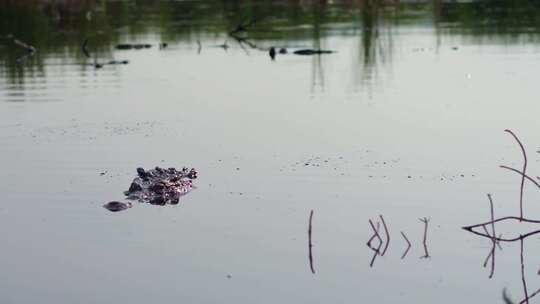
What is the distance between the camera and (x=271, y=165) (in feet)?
43.4

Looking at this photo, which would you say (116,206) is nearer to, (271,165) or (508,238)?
(271,165)

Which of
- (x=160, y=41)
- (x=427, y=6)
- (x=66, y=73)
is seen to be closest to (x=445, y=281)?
(x=66, y=73)

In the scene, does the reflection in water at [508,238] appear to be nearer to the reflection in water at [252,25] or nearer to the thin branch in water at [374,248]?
the thin branch in water at [374,248]

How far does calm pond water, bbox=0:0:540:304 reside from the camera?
923cm

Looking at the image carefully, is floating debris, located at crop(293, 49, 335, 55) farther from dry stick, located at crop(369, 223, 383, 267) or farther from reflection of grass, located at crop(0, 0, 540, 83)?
dry stick, located at crop(369, 223, 383, 267)

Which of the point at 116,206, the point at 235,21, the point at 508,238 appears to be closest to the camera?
the point at 508,238

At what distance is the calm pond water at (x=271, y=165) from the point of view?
30.3 ft

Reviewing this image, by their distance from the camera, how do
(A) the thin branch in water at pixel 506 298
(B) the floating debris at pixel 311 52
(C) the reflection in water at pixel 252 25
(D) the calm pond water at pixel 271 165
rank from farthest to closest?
1. (C) the reflection in water at pixel 252 25
2. (B) the floating debris at pixel 311 52
3. (D) the calm pond water at pixel 271 165
4. (A) the thin branch in water at pixel 506 298

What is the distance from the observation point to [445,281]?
896 centimetres

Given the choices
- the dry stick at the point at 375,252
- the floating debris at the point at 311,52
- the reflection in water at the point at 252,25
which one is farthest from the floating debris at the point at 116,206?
the floating debris at the point at 311,52

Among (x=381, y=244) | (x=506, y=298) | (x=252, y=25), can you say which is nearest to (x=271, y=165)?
(x=381, y=244)

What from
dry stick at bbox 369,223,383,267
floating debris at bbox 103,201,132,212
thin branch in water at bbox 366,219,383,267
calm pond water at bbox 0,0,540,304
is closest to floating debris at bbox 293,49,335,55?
calm pond water at bbox 0,0,540,304

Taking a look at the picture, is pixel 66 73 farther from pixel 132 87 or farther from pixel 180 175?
pixel 180 175

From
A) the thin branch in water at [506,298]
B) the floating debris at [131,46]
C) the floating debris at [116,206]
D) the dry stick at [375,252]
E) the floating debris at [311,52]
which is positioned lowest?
the thin branch in water at [506,298]
